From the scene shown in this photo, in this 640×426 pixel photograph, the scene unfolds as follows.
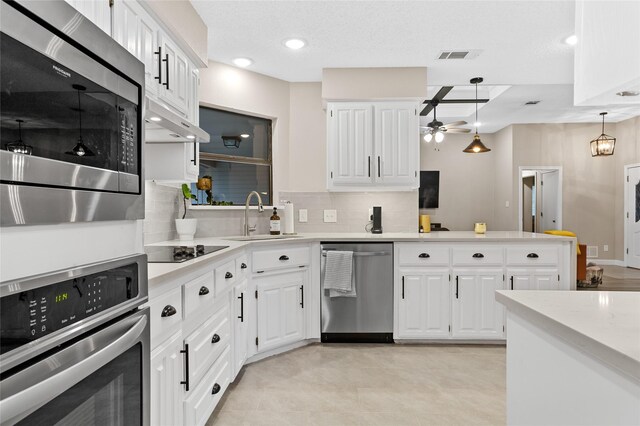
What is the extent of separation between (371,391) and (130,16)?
99.3 inches

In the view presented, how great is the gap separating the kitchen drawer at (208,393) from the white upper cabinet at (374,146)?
2121mm

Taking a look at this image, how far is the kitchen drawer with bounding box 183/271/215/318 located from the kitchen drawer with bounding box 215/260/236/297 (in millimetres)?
94

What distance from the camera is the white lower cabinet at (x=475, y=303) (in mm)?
3553

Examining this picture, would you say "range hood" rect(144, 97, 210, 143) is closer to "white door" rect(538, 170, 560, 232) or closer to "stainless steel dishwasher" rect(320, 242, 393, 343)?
"stainless steel dishwasher" rect(320, 242, 393, 343)

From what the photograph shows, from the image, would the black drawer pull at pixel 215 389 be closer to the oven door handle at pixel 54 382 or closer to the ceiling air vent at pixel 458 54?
the oven door handle at pixel 54 382

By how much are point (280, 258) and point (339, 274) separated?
0.54 m

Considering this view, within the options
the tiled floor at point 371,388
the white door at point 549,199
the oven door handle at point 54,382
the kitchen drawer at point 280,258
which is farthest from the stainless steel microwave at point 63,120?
the white door at point 549,199

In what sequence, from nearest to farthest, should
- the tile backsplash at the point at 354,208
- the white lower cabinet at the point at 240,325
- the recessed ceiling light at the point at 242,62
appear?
the white lower cabinet at the point at 240,325 < the recessed ceiling light at the point at 242,62 < the tile backsplash at the point at 354,208

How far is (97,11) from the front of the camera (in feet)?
5.33

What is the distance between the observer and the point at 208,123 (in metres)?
3.89

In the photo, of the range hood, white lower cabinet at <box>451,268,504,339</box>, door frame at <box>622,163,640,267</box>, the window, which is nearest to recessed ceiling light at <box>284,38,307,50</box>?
the window

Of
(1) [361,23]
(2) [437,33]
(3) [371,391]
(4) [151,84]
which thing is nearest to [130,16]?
(4) [151,84]

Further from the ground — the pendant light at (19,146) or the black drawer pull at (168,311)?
the pendant light at (19,146)

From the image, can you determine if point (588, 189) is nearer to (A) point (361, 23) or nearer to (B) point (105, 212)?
(A) point (361, 23)
